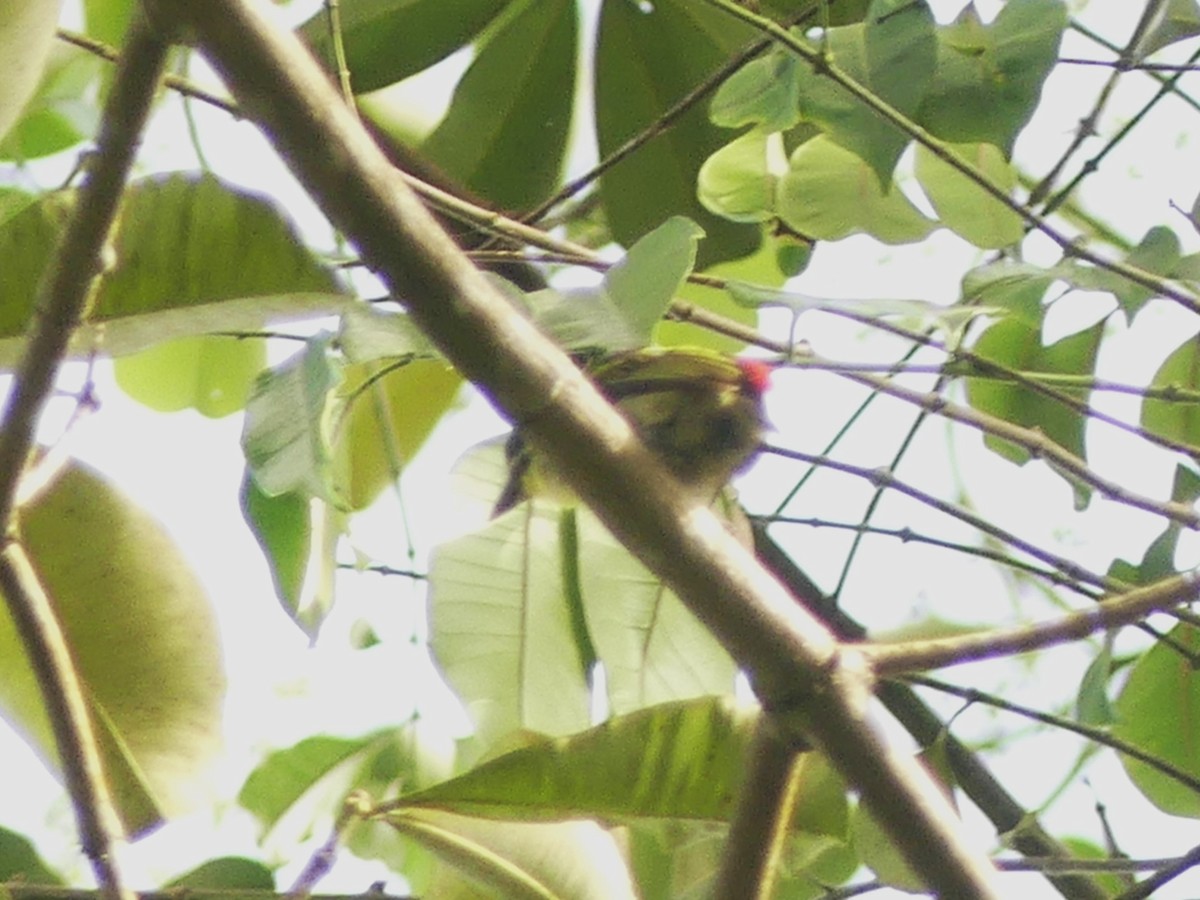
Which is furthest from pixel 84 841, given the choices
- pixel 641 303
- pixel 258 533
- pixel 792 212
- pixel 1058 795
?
pixel 1058 795

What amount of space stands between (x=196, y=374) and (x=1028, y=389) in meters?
0.61

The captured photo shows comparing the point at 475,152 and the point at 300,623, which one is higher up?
the point at 475,152

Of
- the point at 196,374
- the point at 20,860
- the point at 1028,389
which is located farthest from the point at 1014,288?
the point at 196,374

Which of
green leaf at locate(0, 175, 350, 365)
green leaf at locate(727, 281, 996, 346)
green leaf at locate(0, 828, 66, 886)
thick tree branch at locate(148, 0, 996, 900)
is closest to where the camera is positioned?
thick tree branch at locate(148, 0, 996, 900)

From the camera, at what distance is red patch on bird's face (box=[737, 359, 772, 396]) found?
26.4 inches

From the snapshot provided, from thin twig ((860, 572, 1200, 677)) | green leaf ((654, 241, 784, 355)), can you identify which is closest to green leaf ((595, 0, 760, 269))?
green leaf ((654, 241, 784, 355))

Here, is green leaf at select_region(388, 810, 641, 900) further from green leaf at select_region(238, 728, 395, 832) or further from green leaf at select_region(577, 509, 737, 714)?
green leaf at select_region(238, 728, 395, 832)

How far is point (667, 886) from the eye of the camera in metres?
0.78

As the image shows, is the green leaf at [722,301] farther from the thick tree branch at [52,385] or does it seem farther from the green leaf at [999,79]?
the thick tree branch at [52,385]

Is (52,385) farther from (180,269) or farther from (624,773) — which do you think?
(624,773)

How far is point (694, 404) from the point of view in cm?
65

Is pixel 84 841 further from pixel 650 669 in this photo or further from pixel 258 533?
pixel 650 669

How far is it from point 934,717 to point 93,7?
2.53 ft

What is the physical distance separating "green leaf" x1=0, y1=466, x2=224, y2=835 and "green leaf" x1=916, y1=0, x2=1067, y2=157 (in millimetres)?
431
